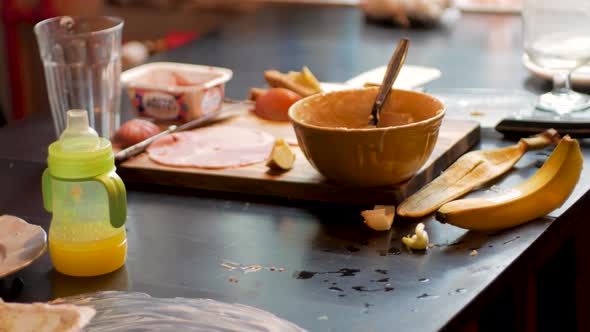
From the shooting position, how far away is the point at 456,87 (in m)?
1.94

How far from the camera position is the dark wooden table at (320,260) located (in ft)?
3.30

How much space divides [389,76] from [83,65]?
1.79 feet

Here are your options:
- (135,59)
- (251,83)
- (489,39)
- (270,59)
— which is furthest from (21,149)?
(489,39)

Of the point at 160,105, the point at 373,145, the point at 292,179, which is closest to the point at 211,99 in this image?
the point at 160,105

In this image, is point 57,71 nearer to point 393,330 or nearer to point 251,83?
point 251,83

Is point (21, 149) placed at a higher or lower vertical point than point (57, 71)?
lower

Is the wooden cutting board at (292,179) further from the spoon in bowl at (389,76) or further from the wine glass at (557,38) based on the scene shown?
the wine glass at (557,38)

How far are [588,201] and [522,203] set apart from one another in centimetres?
18

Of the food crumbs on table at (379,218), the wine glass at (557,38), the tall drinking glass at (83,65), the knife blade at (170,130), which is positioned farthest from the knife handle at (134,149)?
the wine glass at (557,38)

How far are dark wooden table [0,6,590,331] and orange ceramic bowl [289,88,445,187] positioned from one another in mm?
57

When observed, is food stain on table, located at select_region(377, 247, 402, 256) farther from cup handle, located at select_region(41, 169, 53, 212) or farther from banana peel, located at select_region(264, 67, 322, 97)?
banana peel, located at select_region(264, 67, 322, 97)

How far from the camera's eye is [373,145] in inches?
49.4

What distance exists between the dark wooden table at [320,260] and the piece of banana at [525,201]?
0.02 m

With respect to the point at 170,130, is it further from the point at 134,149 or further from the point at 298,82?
the point at 298,82
